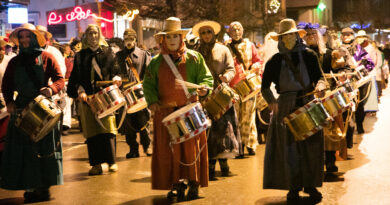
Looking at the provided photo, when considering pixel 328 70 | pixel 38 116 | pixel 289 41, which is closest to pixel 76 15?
pixel 328 70

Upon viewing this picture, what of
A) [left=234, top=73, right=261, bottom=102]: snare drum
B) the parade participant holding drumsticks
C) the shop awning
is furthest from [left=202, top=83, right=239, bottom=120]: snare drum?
the shop awning

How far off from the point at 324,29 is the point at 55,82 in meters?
3.86

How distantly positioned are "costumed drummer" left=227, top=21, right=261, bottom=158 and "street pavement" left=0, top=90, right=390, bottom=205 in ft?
1.15

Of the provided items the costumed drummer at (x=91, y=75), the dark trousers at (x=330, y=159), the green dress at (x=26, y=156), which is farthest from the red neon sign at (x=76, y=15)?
the green dress at (x=26, y=156)

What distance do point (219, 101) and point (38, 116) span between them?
223cm

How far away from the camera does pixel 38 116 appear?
7.84 meters

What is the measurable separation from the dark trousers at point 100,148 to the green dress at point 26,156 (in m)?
1.90

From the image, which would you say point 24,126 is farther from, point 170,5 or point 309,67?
point 170,5

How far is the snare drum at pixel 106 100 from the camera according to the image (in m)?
9.30

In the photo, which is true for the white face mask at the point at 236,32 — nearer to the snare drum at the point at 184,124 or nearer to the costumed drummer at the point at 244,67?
the costumed drummer at the point at 244,67

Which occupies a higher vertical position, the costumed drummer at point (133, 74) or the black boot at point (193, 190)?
the costumed drummer at point (133, 74)

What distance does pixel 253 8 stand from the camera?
4050 cm

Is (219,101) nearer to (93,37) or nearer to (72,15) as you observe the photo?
(93,37)

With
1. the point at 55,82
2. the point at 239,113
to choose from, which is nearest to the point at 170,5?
the point at 239,113
